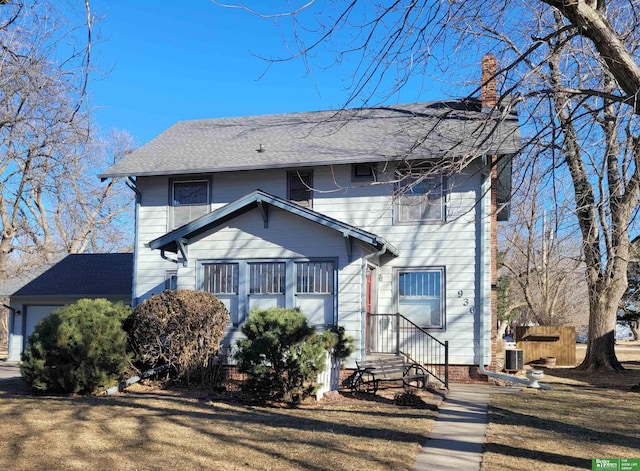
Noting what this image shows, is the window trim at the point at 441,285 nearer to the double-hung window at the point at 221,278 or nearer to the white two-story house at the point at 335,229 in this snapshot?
the white two-story house at the point at 335,229

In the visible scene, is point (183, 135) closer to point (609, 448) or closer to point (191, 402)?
point (191, 402)

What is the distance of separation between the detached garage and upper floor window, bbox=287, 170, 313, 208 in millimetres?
9135

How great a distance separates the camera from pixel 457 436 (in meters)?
8.47

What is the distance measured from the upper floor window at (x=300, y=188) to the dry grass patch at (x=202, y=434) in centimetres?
651

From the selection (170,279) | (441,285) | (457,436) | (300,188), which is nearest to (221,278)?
(170,279)

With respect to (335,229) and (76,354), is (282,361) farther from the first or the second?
(76,354)

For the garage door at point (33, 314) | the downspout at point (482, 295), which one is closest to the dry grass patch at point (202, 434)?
the downspout at point (482, 295)

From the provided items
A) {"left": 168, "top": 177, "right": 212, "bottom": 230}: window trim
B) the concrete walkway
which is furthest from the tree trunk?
{"left": 168, "top": 177, "right": 212, "bottom": 230}: window trim

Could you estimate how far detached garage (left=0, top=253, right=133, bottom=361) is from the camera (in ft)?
75.8

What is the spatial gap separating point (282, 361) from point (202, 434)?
2859mm

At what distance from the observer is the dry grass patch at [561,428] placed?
282 inches

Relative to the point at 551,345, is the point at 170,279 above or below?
above

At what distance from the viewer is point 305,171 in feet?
53.6

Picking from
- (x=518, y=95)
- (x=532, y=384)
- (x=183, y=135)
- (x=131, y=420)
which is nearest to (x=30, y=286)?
(x=183, y=135)
